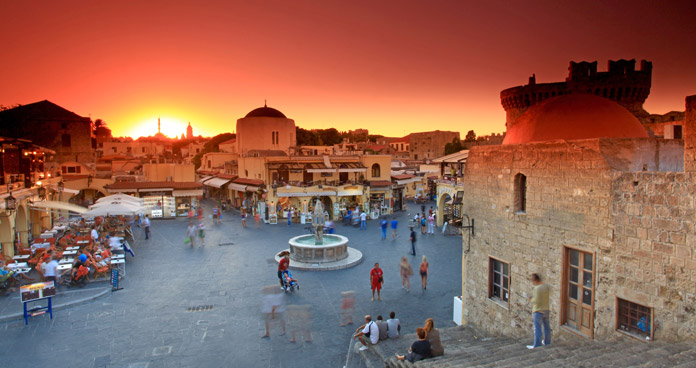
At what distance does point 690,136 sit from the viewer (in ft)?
18.8

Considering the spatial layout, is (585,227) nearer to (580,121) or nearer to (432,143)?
(580,121)

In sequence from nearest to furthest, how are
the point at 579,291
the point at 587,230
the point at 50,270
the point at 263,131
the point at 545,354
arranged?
the point at 545,354 < the point at 587,230 < the point at 579,291 < the point at 50,270 < the point at 263,131

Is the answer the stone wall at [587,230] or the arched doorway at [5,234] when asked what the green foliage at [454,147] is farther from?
the arched doorway at [5,234]

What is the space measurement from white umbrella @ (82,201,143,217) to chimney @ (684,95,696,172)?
755 inches

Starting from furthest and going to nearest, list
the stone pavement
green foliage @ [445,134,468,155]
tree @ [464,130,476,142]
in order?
tree @ [464,130,476,142] → green foliage @ [445,134,468,155] → the stone pavement

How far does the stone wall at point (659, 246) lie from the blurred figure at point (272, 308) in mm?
6754

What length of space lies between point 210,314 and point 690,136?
10703 millimetres

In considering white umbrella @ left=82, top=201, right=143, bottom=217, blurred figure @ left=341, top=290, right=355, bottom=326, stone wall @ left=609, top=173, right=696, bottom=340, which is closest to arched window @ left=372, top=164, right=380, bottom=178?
white umbrella @ left=82, top=201, right=143, bottom=217

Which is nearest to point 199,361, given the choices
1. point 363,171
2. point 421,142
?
point 363,171

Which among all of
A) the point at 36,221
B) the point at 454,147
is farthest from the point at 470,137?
the point at 36,221

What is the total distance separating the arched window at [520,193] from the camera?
311 inches

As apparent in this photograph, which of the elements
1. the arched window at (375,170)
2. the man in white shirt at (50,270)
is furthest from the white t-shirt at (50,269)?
the arched window at (375,170)

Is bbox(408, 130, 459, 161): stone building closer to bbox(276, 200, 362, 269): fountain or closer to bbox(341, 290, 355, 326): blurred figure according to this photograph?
bbox(276, 200, 362, 269): fountain

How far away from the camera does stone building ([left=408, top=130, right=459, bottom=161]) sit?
257ft
